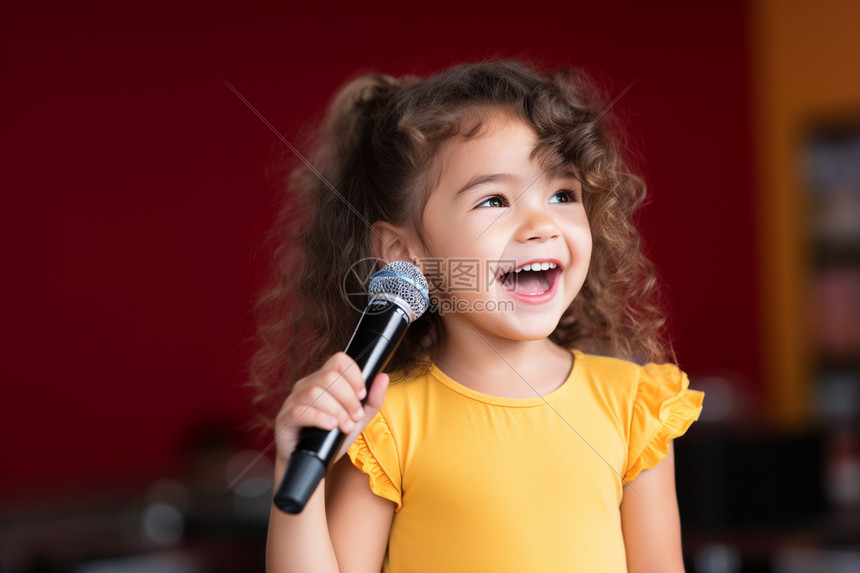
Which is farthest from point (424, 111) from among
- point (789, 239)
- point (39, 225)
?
point (789, 239)

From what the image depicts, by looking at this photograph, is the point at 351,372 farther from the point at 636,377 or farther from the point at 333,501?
the point at 636,377

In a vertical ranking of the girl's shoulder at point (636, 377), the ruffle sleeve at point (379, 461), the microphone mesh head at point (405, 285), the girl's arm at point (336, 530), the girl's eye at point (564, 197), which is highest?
the girl's eye at point (564, 197)

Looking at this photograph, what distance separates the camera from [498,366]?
84cm

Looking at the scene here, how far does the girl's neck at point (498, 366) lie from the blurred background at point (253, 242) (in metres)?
1.30

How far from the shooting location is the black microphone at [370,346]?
63cm

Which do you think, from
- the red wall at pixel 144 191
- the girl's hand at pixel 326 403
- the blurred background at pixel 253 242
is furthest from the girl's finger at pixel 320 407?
the red wall at pixel 144 191

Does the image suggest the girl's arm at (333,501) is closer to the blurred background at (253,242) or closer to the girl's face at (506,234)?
the girl's face at (506,234)

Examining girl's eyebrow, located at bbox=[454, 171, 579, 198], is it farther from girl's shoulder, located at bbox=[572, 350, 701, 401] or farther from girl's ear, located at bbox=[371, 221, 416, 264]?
girl's shoulder, located at bbox=[572, 350, 701, 401]

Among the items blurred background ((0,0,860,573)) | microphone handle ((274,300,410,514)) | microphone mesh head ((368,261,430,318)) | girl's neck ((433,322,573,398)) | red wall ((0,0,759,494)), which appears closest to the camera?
microphone handle ((274,300,410,514))

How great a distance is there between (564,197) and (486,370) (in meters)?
0.17

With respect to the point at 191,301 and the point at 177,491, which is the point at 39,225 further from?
the point at 177,491

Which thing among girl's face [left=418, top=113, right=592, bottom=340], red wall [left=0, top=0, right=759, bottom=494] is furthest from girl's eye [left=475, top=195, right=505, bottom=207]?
red wall [left=0, top=0, right=759, bottom=494]

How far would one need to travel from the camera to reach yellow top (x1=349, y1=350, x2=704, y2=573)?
0.77 m

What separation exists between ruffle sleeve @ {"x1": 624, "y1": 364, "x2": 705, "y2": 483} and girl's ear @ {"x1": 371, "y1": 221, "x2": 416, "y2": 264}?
0.25 m
